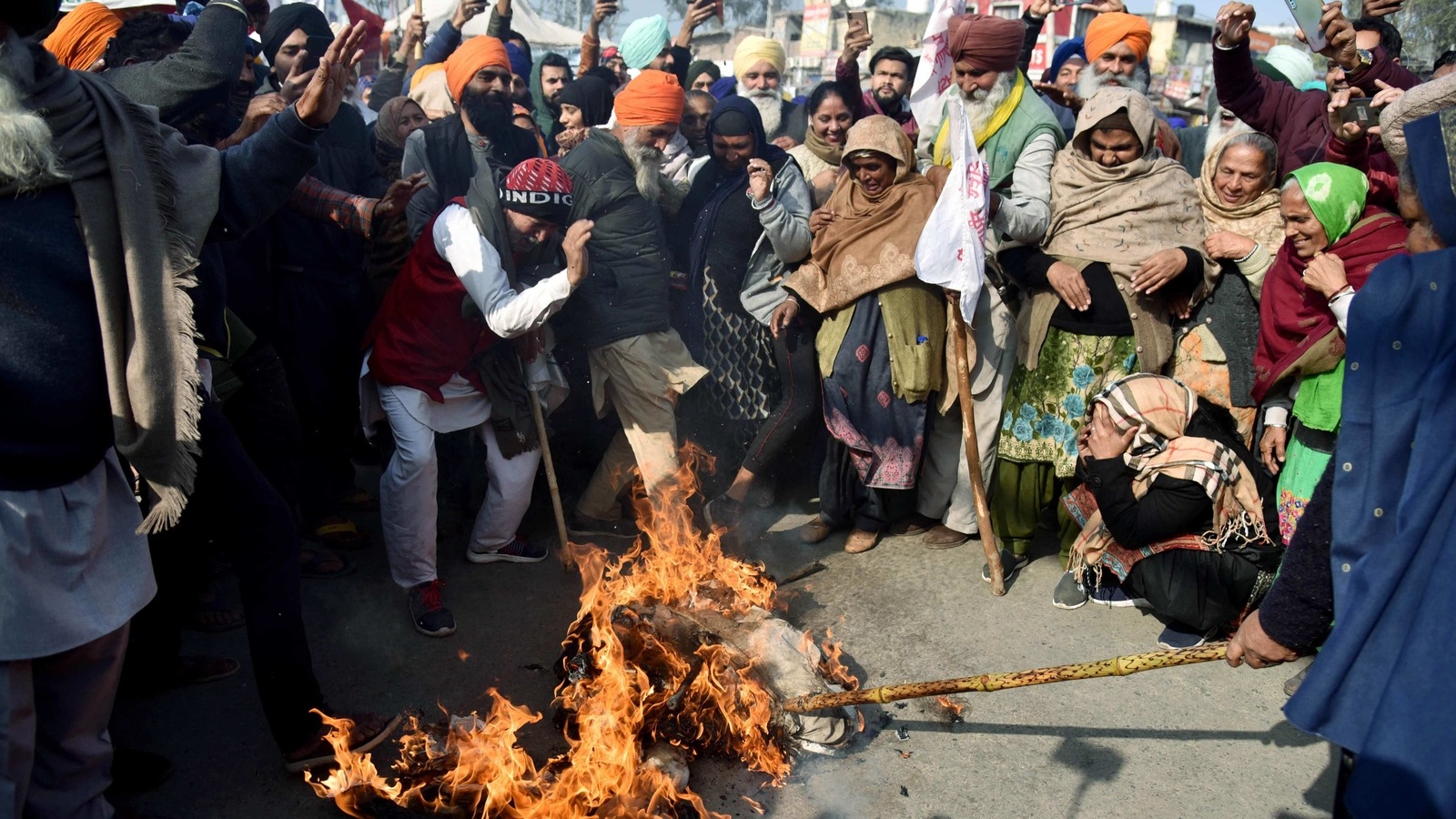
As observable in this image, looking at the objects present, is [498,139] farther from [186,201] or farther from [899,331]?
[186,201]

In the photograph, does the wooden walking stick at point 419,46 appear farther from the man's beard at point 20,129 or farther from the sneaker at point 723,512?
the man's beard at point 20,129

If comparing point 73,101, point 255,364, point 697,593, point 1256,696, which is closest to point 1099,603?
point 1256,696

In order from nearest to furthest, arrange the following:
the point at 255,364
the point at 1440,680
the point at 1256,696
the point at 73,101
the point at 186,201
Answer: the point at 1440,680, the point at 73,101, the point at 186,201, the point at 1256,696, the point at 255,364

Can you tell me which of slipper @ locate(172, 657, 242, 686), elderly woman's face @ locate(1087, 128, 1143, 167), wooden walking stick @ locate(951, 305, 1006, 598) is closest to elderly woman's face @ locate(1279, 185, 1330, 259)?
elderly woman's face @ locate(1087, 128, 1143, 167)

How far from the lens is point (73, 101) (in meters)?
2.43

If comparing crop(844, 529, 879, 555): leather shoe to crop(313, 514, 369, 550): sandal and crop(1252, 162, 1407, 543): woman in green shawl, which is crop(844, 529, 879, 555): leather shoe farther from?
crop(313, 514, 369, 550): sandal

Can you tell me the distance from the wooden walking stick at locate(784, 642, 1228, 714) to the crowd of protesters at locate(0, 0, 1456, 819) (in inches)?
6.3

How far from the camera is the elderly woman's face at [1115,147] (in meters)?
4.77

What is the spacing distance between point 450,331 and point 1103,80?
191 inches

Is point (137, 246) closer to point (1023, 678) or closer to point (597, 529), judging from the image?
point (1023, 678)

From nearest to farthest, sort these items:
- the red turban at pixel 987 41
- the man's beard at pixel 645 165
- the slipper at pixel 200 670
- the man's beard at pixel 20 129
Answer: the man's beard at pixel 20 129 → the slipper at pixel 200 670 → the red turban at pixel 987 41 → the man's beard at pixel 645 165

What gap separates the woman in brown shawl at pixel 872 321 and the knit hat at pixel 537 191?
1.39 metres

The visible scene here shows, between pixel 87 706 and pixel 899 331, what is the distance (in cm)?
Answer: 375

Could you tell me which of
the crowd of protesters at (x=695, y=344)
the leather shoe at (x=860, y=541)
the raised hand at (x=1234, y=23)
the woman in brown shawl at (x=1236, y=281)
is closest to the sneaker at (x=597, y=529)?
the crowd of protesters at (x=695, y=344)
